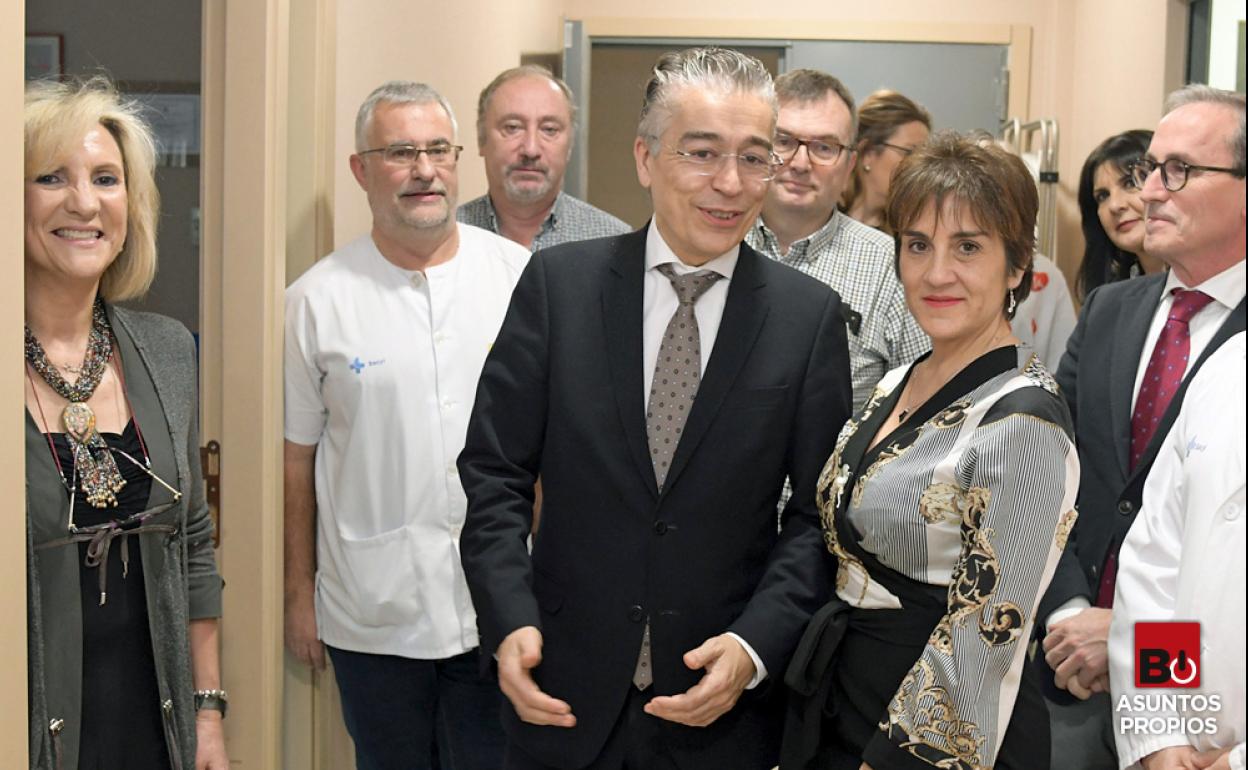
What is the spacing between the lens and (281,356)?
256 cm

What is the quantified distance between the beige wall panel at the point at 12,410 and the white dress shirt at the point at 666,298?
0.79 meters

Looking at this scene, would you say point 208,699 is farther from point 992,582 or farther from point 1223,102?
A: point 1223,102

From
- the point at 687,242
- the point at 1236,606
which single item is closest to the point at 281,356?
the point at 687,242

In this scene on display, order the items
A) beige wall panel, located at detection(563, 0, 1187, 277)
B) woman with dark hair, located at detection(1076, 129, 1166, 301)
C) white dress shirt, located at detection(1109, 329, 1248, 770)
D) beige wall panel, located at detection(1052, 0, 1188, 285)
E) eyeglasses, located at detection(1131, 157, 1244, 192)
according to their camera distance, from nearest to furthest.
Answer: white dress shirt, located at detection(1109, 329, 1248, 770) → eyeglasses, located at detection(1131, 157, 1244, 192) → woman with dark hair, located at detection(1076, 129, 1166, 301) → beige wall panel, located at detection(1052, 0, 1188, 285) → beige wall panel, located at detection(563, 0, 1187, 277)

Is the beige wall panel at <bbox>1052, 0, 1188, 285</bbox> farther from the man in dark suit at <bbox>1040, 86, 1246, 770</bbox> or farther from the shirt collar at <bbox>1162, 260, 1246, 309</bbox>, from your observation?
the shirt collar at <bbox>1162, 260, 1246, 309</bbox>

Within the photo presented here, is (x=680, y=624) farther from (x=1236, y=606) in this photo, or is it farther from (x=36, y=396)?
(x=36, y=396)

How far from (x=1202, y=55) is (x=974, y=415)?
2611 millimetres

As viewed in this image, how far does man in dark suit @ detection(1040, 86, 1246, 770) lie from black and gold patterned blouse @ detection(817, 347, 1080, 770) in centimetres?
31

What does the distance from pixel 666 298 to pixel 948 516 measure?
483mm

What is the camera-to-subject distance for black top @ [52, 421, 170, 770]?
186 cm

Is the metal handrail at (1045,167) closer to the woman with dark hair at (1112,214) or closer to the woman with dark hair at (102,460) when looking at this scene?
the woman with dark hair at (1112,214)

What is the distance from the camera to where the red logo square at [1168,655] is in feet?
4.35

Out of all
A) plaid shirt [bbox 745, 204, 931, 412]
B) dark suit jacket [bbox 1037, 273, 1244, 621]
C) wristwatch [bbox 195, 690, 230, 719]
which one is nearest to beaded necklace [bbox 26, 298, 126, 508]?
wristwatch [bbox 195, 690, 230, 719]

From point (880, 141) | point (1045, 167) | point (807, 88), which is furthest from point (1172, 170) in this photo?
point (1045, 167)
